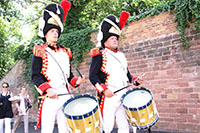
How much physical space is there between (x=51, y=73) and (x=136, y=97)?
48.6 inches

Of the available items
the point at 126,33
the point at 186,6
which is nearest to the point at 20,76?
the point at 126,33

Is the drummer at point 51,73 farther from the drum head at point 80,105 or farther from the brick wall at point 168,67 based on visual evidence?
the brick wall at point 168,67

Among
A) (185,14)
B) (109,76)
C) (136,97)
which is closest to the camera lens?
(136,97)

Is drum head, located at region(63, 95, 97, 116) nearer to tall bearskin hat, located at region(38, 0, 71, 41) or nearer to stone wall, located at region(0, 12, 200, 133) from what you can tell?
tall bearskin hat, located at region(38, 0, 71, 41)

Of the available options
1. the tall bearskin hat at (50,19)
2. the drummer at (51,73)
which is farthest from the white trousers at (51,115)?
the tall bearskin hat at (50,19)

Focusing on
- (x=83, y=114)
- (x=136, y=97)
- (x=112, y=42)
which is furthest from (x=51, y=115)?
(x=112, y=42)

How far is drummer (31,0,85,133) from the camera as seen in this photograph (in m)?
2.50

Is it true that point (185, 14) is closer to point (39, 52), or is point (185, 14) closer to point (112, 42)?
point (112, 42)

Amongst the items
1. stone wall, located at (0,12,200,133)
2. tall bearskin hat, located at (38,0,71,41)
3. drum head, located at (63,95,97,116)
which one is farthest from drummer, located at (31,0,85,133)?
stone wall, located at (0,12,200,133)

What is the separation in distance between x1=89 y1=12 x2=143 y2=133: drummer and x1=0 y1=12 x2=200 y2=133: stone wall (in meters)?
2.51

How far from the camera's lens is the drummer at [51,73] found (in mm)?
2502

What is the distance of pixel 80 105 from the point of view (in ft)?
8.38

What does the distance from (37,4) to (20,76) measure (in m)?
6.42

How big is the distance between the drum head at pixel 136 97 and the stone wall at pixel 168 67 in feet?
9.35
